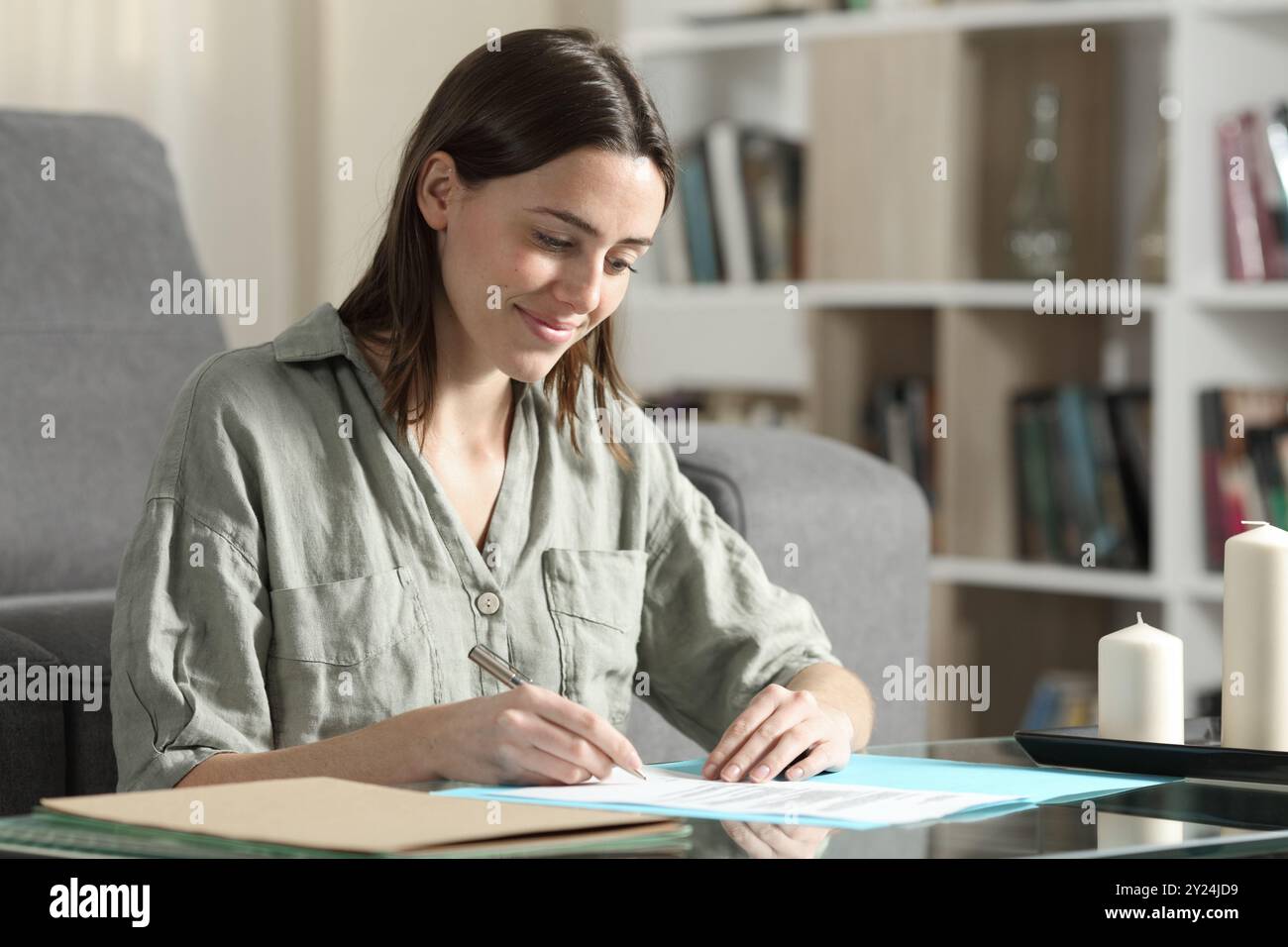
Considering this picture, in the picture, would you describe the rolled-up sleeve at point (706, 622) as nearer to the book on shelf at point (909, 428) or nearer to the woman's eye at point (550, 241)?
the woman's eye at point (550, 241)

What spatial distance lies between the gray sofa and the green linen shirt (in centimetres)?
29

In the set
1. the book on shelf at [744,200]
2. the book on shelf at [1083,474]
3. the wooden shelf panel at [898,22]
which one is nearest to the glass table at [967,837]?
the book on shelf at [1083,474]

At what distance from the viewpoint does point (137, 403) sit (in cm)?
193

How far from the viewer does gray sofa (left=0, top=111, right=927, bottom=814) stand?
5.94 ft

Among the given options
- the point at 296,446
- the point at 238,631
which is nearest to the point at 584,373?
the point at 296,446

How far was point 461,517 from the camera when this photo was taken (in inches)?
54.0

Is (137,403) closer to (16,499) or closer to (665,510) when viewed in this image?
(16,499)

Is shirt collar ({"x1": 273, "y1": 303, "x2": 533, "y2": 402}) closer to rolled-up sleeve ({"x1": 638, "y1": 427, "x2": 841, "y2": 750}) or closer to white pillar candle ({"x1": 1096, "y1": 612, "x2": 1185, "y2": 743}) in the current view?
rolled-up sleeve ({"x1": 638, "y1": 427, "x2": 841, "y2": 750})

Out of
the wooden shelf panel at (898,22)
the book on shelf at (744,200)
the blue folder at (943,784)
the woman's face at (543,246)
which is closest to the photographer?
the blue folder at (943,784)

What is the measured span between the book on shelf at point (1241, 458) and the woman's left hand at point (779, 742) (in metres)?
1.64

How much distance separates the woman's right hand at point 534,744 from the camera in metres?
0.99

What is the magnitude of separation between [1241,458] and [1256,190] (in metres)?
0.39

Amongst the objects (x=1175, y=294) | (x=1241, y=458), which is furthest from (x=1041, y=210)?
(x=1241, y=458)
